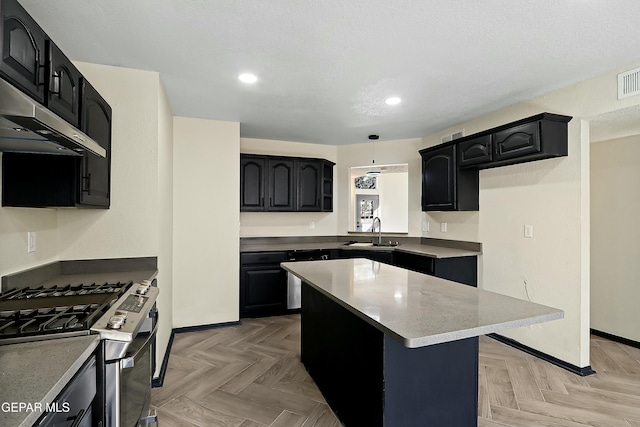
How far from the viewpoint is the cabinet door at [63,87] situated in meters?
1.55

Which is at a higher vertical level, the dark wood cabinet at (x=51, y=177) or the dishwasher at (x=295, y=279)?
the dark wood cabinet at (x=51, y=177)

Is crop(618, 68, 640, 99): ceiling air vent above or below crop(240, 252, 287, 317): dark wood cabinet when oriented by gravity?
above

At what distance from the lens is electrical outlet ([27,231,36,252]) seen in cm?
199

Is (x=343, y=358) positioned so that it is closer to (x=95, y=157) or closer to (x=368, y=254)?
(x=95, y=157)

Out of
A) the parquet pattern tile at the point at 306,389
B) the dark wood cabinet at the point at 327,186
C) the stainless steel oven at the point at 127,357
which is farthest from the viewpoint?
the dark wood cabinet at the point at 327,186

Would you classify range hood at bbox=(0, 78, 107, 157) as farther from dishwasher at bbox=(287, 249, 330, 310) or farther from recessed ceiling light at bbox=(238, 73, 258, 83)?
dishwasher at bbox=(287, 249, 330, 310)

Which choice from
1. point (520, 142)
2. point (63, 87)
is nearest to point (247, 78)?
point (63, 87)

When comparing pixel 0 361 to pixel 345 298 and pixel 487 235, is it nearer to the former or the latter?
pixel 345 298

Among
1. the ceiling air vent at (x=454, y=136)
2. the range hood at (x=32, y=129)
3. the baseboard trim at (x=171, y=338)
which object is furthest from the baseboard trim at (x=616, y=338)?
the range hood at (x=32, y=129)

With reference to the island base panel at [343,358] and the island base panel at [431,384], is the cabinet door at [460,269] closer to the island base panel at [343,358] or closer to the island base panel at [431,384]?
the island base panel at [343,358]

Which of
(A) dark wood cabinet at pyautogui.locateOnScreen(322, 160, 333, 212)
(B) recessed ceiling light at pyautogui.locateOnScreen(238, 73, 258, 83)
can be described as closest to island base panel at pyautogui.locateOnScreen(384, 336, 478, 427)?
(B) recessed ceiling light at pyautogui.locateOnScreen(238, 73, 258, 83)

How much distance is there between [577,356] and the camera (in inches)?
109

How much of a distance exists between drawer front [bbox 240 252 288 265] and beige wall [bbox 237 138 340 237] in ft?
2.20

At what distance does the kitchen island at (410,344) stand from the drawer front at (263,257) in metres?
2.00
